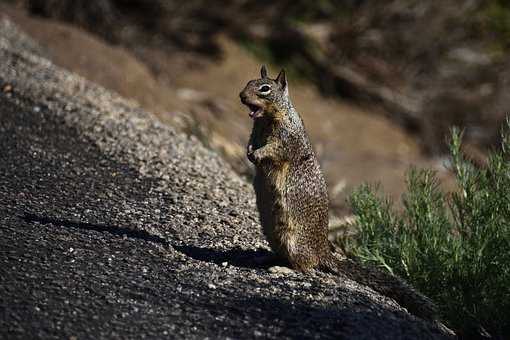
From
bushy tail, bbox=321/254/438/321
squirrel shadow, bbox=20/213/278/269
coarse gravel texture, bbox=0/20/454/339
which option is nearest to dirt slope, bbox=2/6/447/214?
coarse gravel texture, bbox=0/20/454/339

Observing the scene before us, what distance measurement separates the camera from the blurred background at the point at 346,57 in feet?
41.5

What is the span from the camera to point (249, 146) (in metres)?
4.94

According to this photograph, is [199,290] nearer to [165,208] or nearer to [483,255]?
[165,208]

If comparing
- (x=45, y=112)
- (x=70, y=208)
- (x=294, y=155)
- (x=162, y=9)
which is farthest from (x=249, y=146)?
(x=162, y=9)

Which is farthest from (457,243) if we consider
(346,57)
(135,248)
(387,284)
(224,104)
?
(346,57)

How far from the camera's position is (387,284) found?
4930mm

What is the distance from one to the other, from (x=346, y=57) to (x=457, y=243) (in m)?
9.50

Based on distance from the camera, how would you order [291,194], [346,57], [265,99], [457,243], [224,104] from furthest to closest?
[346,57], [224,104], [457,243], [265,99], [291,194]

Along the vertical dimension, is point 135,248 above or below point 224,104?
below

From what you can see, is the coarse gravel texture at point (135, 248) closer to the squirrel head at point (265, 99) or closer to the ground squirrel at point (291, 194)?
the ground squirrel at point (291, 194)

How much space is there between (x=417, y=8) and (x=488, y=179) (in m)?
9.28

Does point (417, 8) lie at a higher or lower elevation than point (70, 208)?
higher

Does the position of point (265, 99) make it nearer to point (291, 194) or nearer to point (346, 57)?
point (291, 194)

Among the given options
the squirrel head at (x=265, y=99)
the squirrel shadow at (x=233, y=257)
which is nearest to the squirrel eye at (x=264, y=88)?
the squirrel head at (x=265, y=99)
